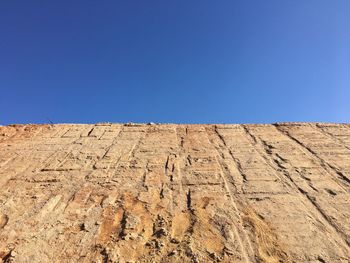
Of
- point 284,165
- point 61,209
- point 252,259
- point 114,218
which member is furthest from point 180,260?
point 284,165

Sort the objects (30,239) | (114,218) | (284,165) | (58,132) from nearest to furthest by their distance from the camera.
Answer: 1. (30,239)
2. (114,218)
3. (284,165)
4. (58,132)

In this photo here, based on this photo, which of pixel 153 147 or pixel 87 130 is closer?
pixel 153 147

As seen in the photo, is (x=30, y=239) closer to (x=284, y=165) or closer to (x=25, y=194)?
(x=25, y=194)

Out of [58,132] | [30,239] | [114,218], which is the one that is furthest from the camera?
[58,132]

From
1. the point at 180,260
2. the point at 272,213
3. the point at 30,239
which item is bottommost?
the point at 180,260

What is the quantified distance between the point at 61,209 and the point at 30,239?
50 centimetres

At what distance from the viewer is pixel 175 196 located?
3477mm

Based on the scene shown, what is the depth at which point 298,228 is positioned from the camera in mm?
2932

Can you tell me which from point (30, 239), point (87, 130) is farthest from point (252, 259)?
point (87, 130)

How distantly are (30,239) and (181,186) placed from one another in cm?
155

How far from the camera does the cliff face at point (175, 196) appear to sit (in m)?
2.67

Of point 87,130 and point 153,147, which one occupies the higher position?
point 87,130

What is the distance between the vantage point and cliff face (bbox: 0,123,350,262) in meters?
2.67

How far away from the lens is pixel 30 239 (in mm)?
2781
